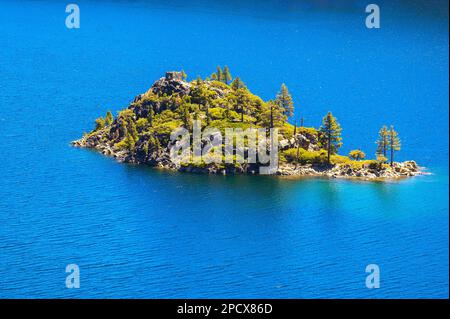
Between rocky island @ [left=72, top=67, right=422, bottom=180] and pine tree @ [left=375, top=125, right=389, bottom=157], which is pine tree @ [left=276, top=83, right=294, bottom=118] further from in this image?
pine tree @ [left=375, top=125, right=389, bottom=157]

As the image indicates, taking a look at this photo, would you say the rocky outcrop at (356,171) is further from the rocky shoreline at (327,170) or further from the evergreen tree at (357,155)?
the evergreen tree at (357,155)

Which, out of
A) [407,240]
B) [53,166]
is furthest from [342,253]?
[53,166]

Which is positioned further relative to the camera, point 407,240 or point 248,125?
point 248,125

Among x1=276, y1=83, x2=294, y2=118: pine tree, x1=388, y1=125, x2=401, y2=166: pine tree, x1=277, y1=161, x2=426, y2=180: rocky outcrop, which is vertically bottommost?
x1=277, y1=161, x2=426, y2=180: rocky outcrop

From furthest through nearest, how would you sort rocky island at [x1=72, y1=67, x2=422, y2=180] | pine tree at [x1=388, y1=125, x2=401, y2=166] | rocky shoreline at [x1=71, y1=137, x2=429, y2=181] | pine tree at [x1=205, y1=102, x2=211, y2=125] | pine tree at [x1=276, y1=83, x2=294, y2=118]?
pine tree at [x1=276, y1=83, x2=294, y2=118] → pine tree at [x1=205, y1=102, x2=211, y2=125] → pine tree at [x1=388, y1=125, x2=401, y2=166] → rocky island at [x1=72, y1=67, x2=422, y2=180] → rocky shoreline at [x1=71, y1=137, x2=429, y2=181]

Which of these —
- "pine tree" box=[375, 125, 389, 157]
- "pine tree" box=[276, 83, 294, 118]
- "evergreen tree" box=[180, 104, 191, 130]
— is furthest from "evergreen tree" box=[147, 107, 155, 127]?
"pine tree" box=[375, 125, 389, 157]

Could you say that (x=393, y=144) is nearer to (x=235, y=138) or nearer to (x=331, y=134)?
(x=331, y=134)

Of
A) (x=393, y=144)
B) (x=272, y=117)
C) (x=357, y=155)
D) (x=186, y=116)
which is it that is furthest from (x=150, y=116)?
(x=393, y=144)

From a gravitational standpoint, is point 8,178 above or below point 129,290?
above
